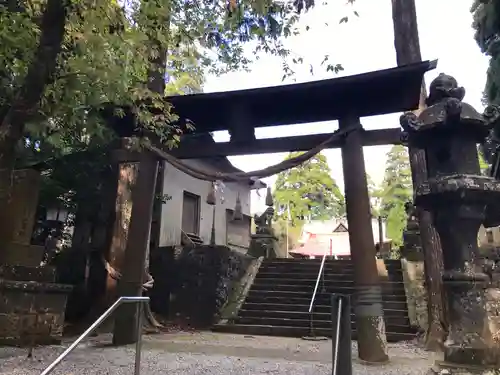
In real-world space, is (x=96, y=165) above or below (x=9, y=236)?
above

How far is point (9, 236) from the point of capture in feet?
22.8

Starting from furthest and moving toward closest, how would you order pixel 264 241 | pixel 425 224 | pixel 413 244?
1. pixel 264 241
2. pixel 413 244
3. pixel 425 224

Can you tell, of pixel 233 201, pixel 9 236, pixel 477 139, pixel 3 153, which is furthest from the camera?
pixel 233 201

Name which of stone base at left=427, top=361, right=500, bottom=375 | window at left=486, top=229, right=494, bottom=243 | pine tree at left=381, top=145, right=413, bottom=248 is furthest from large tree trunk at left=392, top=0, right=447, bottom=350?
pine tree at left=381, top=145, right=413, bottom=248

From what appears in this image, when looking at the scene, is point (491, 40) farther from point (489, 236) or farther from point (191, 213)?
point (191, 213)

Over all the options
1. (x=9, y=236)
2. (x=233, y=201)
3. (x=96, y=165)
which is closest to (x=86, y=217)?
(x=96, y=165)

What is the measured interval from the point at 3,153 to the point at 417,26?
8347 millimetres

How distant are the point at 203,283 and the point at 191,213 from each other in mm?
5355

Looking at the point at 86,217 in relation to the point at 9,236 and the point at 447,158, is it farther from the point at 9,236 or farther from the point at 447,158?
the point at 447,158

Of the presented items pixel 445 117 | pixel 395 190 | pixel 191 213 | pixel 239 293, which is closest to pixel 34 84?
pixel 445 117

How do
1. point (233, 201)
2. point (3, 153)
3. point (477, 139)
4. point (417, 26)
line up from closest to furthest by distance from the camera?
point (3, 153), point (477, 139), point (417, 26), point (233, 201)

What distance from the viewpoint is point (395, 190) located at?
81.9 ft

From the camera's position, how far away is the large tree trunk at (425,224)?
285 inches

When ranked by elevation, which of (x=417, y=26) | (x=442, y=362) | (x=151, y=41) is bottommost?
(x=442, y=362)
